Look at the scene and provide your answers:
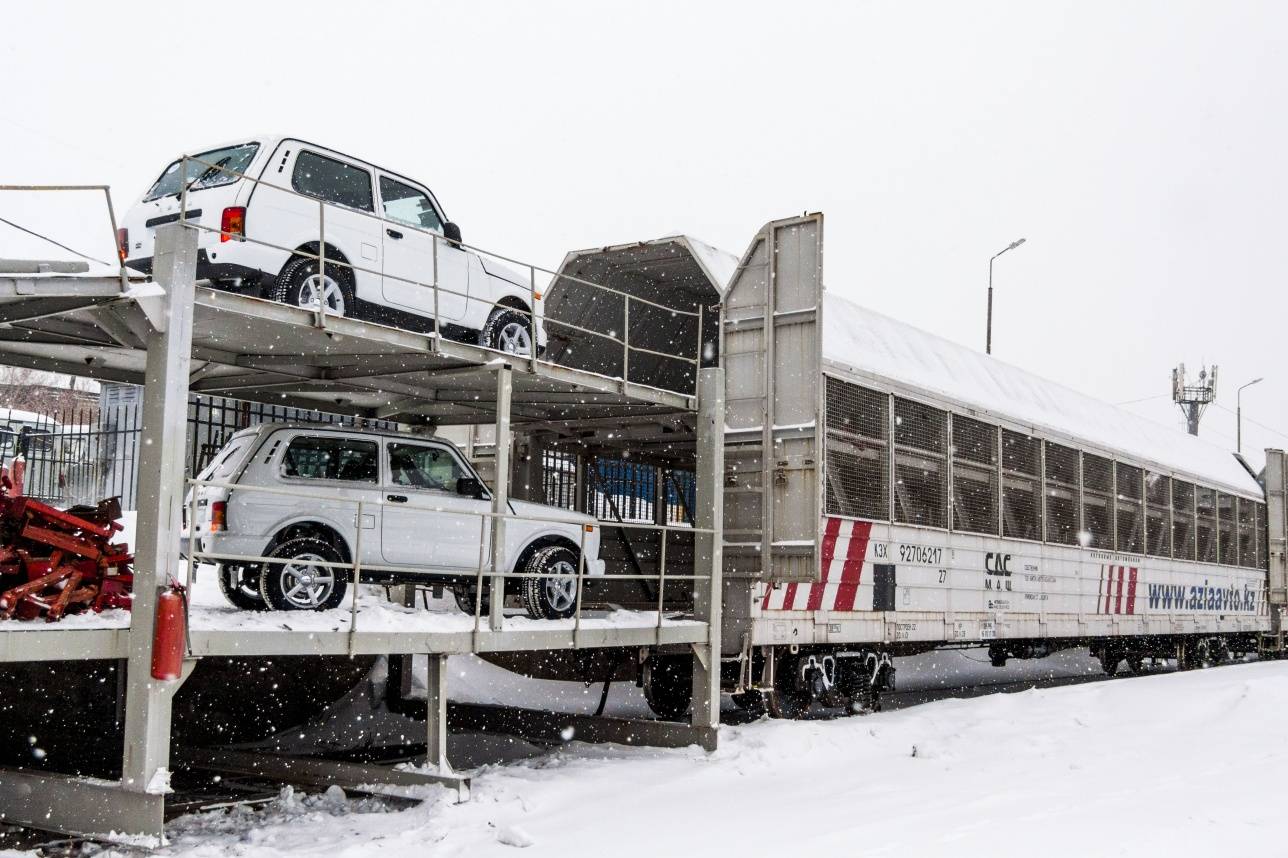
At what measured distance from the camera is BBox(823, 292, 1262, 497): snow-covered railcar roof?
1371 centimetres

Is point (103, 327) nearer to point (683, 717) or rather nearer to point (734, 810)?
point (734, 810)

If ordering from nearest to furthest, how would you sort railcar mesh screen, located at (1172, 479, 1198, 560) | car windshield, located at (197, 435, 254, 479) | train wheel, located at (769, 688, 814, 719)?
1. car windshield, located at (197, 435, 254, 479)
2. train wheel, located at (769, 688, 814, 719)
3. railcar mesh screen, located at (1172, 479, 1198, 560)

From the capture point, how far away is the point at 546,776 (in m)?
10.3

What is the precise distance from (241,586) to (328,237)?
3082mm

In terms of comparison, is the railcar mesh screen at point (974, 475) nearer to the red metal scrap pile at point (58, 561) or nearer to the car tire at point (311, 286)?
the car tire at point (311, 286)

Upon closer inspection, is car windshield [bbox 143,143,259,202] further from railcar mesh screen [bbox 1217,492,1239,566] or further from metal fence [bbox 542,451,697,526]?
railcar mesh screen [bbox 1217,492,1239,566]

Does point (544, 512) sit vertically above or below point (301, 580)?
above

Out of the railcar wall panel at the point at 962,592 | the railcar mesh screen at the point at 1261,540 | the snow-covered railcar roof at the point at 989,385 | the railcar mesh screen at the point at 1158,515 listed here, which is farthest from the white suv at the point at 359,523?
the railcar mesh screen at the point at 1261,540

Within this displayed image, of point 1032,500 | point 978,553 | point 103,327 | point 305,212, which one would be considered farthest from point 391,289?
point 1032,500

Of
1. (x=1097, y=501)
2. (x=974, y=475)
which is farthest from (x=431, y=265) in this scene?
(x=1097, y=501)

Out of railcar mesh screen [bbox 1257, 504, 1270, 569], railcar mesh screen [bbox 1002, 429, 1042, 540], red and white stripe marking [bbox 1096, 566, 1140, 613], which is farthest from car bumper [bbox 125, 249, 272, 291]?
railcar mesh screen [bbox 1257, 504, 1270, 569]

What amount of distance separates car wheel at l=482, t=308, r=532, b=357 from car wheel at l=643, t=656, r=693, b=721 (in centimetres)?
368

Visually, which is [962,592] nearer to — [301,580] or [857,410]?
[857,410]

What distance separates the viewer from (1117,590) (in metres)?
19.1
